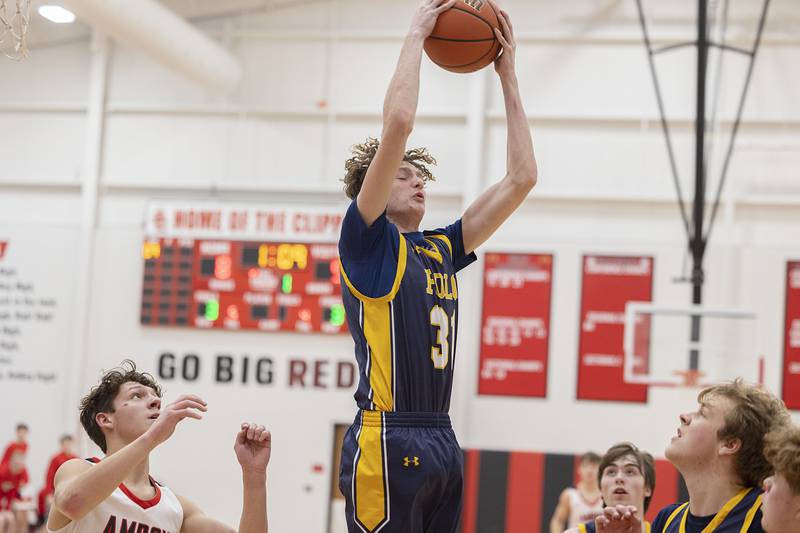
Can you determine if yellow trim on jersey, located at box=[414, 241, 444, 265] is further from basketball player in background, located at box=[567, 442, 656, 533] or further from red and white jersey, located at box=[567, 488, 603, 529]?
red and white jersey, located at box=[567, 488, 603, 529]

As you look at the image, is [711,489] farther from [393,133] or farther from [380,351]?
[393,133]

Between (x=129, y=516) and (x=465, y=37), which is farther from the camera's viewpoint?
(x=129, y=516)

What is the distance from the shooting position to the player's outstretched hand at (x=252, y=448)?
348cm

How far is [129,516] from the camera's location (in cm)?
387

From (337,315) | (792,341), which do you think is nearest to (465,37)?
(337,315)

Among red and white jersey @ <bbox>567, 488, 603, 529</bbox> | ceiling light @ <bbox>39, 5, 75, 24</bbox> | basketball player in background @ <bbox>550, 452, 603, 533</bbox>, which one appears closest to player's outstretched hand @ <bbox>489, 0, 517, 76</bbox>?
basketball player in background @ <bbox>550, 452, 603, 533</bbox>

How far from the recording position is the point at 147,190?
13.2 m

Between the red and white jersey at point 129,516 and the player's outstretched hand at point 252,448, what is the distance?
0.62 meters

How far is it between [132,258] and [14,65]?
3.19 metres

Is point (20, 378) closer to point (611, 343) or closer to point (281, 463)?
point (281, 463)

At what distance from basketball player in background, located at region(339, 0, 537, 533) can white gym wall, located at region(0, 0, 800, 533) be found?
862 centimetres

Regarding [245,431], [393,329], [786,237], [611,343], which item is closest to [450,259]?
[393,329]

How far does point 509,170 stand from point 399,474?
1.13 meters

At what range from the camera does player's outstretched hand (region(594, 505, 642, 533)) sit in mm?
3166
